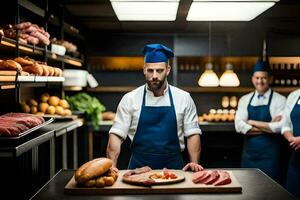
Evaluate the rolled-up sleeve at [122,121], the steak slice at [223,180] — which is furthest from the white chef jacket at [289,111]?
the steak slice at [223,180]

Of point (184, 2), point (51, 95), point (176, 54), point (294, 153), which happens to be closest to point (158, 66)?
point (184, 2)

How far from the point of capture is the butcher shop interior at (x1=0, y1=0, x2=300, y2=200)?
2.81m

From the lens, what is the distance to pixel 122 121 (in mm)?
3814

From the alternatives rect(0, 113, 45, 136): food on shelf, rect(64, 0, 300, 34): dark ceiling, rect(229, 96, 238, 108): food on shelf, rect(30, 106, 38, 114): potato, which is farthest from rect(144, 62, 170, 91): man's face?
rect(229, 96, 238, 108): food on shelf

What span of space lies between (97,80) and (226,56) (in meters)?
2.04

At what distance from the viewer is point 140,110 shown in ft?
12.7

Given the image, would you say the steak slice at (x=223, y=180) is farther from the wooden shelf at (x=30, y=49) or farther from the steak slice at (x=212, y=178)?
the wooden shelf at (x=30, y=49)

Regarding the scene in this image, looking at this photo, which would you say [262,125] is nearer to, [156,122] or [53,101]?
[156,122]

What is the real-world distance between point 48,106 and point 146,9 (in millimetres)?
1522

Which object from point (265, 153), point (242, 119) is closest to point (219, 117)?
point (242, 119)

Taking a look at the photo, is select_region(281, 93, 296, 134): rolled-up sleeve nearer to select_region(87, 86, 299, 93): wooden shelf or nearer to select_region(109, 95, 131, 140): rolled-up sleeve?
select_region(109, 95, 131, 140): rolled-up sleeve

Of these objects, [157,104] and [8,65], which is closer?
[8,65]

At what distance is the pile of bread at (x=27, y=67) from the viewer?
3.18 metres

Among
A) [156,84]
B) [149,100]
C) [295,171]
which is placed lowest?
[295,171]
